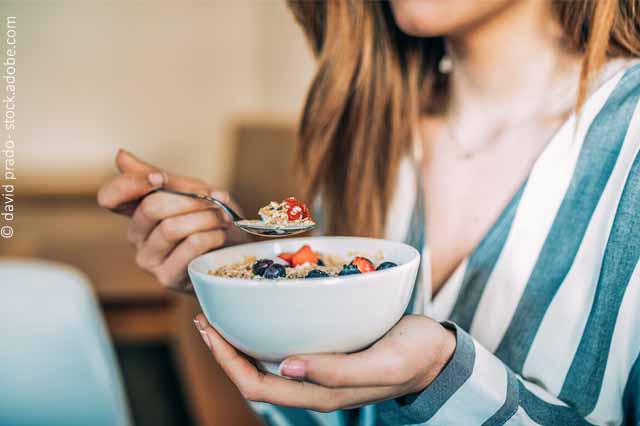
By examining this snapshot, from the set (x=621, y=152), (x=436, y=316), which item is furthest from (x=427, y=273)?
(x=621, y=152)

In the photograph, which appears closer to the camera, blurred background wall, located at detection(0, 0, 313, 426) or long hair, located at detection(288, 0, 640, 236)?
long hair, located at detection(288, 0, 640, 236)

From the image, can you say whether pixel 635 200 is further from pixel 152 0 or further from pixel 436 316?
pixel 152 0

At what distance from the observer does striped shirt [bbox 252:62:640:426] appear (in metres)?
0.64

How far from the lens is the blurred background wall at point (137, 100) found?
11.4 ft

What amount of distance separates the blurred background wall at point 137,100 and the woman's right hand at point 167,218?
238 centimetres

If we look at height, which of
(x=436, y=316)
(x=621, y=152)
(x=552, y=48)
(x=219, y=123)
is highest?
(x=552, y=48)

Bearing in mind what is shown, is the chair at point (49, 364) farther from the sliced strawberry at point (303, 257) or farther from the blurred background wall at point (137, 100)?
the blurred background wall at point (137, 100)

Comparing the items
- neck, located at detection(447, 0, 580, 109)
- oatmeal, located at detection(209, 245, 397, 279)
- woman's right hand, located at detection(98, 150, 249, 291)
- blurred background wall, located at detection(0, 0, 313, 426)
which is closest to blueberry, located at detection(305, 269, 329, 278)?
oatmeal, located at detection(209, 245, 397, 279)

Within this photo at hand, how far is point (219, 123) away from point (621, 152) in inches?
154

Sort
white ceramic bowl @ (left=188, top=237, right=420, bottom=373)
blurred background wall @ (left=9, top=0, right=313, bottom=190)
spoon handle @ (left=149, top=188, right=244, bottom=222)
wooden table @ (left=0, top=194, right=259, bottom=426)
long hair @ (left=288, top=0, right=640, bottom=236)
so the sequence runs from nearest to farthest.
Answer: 1. white ceramic bowl @ (left=188, top=237, right=420, bottom=373)
2. spoon handle @ (left=149, top=188, right=244, bottom=222)
3. long hair @ (left=288, top=0, right=640, bottom=236)
4. wooden table @ (left=0, top=194, right=259, bottom=426)
5. blurred background wall @ (left=9, top=0, right=313, bottom=190)

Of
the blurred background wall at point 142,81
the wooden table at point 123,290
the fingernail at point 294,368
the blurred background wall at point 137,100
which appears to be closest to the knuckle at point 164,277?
the fingernail at point 294,368

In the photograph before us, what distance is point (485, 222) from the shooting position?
2.99 ft

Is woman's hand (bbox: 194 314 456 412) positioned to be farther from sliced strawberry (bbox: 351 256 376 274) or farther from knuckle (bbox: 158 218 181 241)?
knuckle (bbox: 158 218 181 241)

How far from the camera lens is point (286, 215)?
686 millimetres
